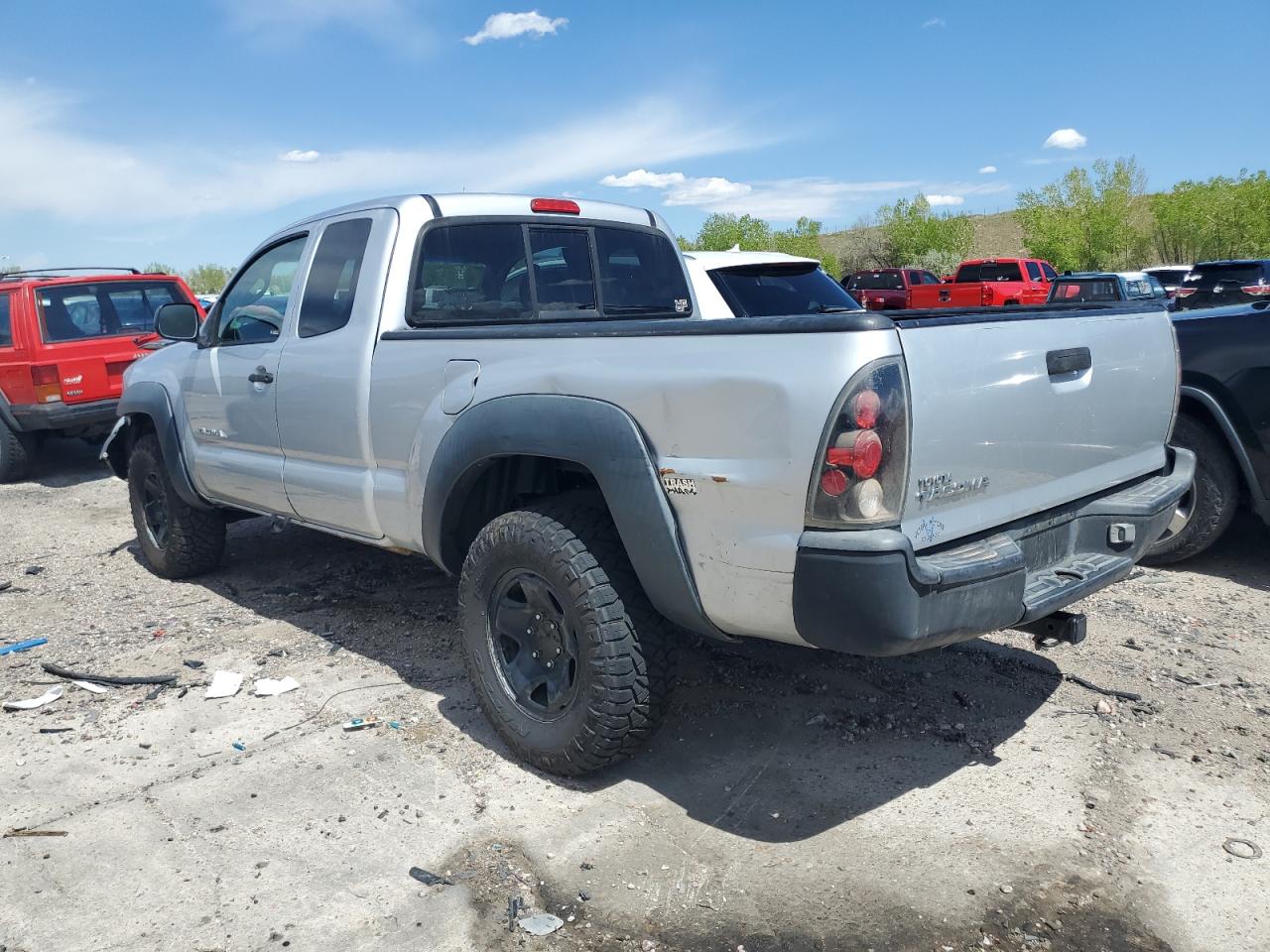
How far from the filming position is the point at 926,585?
103 inches

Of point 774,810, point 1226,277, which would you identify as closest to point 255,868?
point 774,810

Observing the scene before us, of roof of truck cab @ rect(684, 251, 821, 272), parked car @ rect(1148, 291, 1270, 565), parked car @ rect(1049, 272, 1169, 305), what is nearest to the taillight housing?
parked car @ rect(1148, 291, 1270, 565)

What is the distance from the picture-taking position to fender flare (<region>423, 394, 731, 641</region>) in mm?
2941

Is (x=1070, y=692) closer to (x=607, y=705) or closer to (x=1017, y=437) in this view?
(x=1017, y=437)

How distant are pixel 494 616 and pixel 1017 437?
1.82m

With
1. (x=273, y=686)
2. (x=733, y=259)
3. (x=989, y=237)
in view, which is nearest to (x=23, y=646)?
(x=273, y=686)

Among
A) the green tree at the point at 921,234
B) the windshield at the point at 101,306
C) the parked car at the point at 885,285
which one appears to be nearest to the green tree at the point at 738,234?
the green tree at the point at 921,234

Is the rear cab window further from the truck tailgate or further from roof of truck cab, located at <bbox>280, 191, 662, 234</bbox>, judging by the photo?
the truck tailgate

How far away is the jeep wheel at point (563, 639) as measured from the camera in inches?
124

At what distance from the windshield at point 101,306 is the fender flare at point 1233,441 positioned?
8.28m

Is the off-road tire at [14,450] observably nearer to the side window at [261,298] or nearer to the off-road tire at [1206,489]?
the side window at [261,298]

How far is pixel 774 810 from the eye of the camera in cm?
324

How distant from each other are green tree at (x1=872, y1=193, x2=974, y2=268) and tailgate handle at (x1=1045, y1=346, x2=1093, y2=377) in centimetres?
6447

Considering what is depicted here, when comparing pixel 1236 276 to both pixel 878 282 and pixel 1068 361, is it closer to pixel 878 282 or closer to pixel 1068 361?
pixel 1068 361
